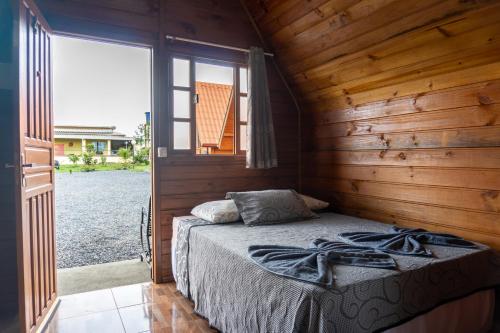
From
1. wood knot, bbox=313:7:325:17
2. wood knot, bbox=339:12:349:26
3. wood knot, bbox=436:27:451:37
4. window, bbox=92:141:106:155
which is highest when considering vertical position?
wood knot, bbox=313:7:325:17

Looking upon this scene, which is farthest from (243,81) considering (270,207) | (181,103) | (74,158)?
(74,158)

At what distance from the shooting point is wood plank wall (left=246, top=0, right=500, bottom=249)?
1.92 metres

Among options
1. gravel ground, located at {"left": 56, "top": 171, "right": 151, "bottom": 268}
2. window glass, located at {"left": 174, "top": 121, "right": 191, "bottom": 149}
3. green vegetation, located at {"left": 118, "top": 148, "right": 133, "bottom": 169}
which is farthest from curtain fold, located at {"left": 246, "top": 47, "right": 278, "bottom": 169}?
green vegetation, located at {"left": 118, "top": 148, "right": 133, "bottom": 169}

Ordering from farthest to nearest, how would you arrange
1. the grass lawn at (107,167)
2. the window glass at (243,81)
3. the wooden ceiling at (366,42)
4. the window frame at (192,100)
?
1. the grass lawn at (107,167)
2. the window glass at (243,81)
3. the window frame at (192,100)
4. the wooden ceiling at (366,42)

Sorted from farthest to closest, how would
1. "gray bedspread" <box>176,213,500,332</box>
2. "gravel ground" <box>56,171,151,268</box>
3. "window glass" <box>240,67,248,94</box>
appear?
"gravel ground" <box>56,171,151,268</box> → "window glass" <box>240,67,248,94</box> → "gray bedspread" <box>176,213,500,332</box>

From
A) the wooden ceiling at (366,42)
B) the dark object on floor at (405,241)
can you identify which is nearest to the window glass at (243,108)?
the wooden ceiling at (366,42)

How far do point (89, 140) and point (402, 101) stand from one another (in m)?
6.70

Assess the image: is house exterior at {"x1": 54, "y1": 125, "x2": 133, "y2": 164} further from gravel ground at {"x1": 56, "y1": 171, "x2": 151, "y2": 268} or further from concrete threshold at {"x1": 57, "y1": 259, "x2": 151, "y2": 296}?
concrete threshold at {"x1": 57, "y1": 259, "x2": 151, "y2": 296}

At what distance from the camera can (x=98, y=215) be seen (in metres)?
5.25

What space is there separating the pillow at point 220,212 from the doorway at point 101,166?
0.94 meters

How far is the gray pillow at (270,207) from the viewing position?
243 cm

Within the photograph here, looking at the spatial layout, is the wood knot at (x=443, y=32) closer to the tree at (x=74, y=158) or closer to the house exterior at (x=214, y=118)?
the house exterior at (x=214, y=118)

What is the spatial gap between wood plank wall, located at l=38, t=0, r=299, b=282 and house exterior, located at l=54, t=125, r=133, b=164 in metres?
4.74

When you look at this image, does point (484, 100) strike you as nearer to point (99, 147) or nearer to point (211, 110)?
point (211, 110)
